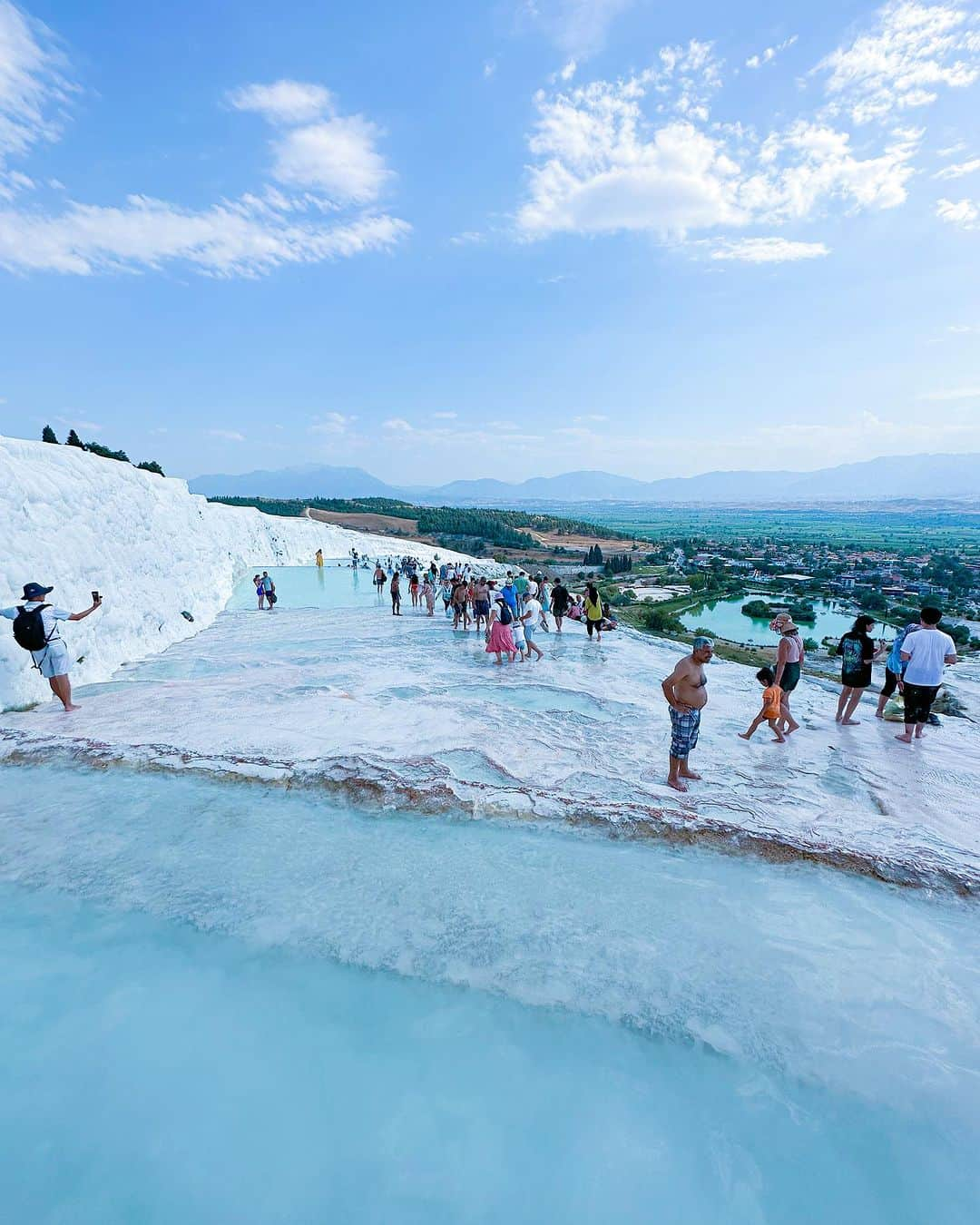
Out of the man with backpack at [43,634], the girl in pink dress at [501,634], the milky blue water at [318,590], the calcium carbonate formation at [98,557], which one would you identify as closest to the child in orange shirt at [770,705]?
the girl in pink dress at [501,634]

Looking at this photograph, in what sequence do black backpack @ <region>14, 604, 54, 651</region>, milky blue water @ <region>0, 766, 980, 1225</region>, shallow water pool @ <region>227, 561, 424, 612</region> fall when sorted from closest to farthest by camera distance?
1. milky blue water @ <region>0, 766, 980, 1225</region>
2. black backpack @ <region>14, 604, 54, 651</region>
3. shallow water pool @ <region>227, 561, 424, 612</region>

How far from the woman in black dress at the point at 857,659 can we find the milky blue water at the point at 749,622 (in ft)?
80.9

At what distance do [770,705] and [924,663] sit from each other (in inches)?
70.6

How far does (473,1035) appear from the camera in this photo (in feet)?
9.67

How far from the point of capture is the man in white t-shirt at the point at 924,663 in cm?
630

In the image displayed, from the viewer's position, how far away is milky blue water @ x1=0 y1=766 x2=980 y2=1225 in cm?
239

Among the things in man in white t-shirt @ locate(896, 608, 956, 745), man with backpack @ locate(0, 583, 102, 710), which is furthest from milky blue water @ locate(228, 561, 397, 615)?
man in white t-shirt @ locate(896, 608, 956, 745)

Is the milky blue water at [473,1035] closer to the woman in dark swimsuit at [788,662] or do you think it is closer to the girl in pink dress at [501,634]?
the woman in dark swimsuit at [788,662]

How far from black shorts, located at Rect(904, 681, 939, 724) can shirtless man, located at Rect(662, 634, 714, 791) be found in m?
3.20

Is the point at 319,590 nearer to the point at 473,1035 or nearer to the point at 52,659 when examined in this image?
the point at 52,659

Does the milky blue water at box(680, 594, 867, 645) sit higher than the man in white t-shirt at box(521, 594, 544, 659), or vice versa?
the man in white t-shirt at box(521, 594, 544, 659)

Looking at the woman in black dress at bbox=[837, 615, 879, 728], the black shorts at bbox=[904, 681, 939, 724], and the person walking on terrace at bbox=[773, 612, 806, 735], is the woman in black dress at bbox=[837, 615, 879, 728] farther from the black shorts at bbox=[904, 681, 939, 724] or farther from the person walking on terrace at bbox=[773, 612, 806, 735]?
the person walking on terrace at bbox=[773, 612, 806, 735]

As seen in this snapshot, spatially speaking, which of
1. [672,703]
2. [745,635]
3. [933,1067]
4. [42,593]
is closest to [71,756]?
[42,593]

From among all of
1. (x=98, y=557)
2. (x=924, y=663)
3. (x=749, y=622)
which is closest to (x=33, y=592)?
(x=98, y=557)
